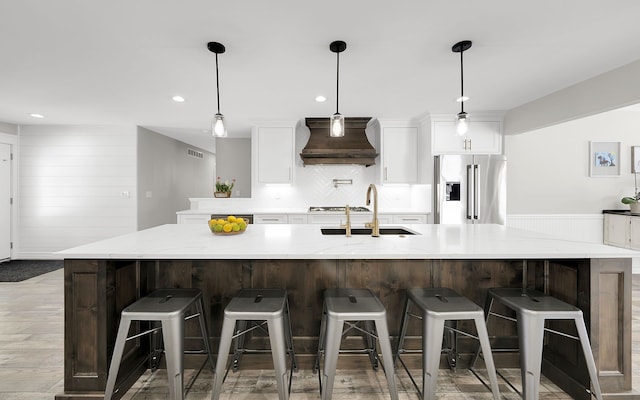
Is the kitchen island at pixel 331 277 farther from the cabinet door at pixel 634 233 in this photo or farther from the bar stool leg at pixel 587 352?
the cabinet door at pixel 634 233

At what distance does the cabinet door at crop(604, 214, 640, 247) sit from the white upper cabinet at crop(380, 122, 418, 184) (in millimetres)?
2863

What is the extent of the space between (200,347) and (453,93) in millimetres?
3438

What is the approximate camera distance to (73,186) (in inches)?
204

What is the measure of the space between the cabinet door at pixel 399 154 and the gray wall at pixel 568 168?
140cm

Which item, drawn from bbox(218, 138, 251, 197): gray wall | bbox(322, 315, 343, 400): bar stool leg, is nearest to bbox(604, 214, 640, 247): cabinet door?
bbox(322, 315, 343, 400): bar stool leg

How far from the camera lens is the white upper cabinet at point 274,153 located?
4.73m

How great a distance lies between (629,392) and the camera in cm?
174

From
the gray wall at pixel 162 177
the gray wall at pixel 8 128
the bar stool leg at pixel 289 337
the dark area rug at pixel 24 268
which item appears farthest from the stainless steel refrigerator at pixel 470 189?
the gray wall at pixel 8 128

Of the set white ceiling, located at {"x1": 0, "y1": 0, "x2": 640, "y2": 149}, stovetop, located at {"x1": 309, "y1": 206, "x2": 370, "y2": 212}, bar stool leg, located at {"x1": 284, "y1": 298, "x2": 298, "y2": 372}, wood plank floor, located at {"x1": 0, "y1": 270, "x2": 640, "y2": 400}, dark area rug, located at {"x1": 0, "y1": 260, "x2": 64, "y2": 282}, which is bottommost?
wood plank floor, located at {"x1": 0, "y1": 270, "x2": 640, "y2": 400}

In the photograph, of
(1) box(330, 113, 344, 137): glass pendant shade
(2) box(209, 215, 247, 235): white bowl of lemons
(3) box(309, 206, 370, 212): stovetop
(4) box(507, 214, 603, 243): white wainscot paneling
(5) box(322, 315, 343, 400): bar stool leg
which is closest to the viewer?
(5) box(322, 315, 343, 400): bar stool leg

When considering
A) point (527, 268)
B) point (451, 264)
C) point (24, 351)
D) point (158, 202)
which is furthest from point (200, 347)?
point (158, 202)

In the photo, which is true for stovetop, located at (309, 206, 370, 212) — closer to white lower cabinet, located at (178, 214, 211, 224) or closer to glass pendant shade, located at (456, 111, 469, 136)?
white lower cabinet, located at (178, 214, 211, 224)

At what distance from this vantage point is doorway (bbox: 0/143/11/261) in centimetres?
493

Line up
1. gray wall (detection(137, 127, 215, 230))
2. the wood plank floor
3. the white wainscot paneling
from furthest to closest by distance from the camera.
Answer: gray wall (detection(137, 127, 215, 230)) < the white wainscot paneling < the wood plank floor
